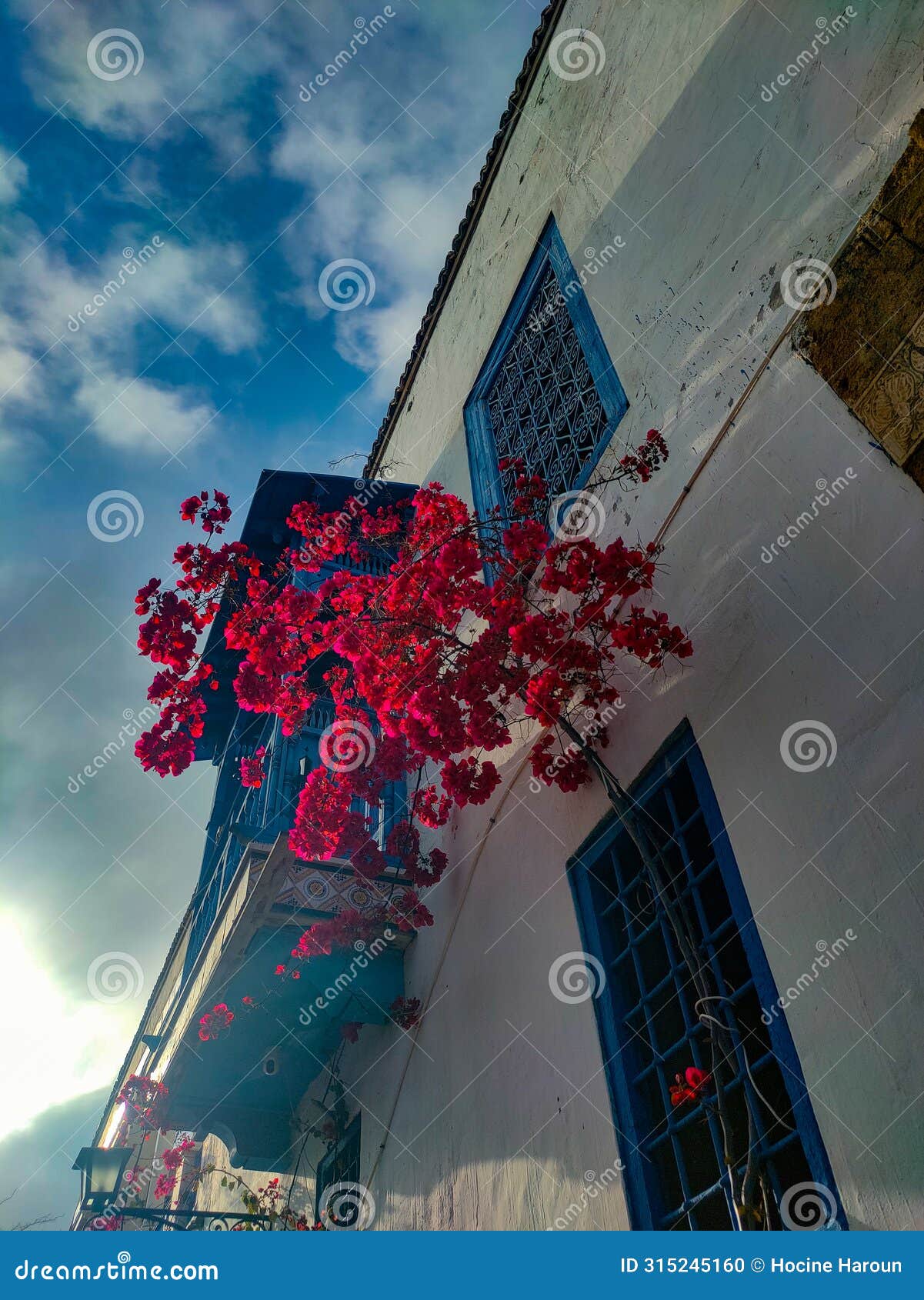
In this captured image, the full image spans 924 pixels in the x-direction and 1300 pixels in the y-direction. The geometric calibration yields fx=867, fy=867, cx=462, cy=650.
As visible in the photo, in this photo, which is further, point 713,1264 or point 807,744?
point 807,744

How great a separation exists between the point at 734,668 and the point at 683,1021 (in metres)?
1.42

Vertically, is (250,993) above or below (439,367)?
below

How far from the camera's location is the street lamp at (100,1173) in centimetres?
656

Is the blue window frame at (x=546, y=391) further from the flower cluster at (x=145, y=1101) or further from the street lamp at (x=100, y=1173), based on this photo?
the street lamp at (x=100, y=1173)

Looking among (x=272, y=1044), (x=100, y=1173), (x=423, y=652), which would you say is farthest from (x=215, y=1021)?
(x=423, y=652)

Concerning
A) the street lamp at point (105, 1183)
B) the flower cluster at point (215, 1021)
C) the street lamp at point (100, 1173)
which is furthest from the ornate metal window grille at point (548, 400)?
the street lamp at point (100, 1173)

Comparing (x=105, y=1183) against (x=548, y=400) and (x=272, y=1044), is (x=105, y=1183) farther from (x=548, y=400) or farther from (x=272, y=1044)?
(x=548, y=400)

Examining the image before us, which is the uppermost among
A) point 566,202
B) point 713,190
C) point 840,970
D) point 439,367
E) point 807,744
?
point 439,367

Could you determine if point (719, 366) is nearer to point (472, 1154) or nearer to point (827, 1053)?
point (827, 1053)

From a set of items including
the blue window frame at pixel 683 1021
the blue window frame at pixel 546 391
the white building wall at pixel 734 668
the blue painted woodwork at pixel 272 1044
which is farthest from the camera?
the blue painted woodwork at pixel 272 1044

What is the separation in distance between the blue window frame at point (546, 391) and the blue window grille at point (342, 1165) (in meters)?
4.75

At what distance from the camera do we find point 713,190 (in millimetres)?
4633

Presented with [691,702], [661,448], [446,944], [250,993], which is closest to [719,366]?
[661,448]

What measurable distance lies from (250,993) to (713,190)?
19.2ft
